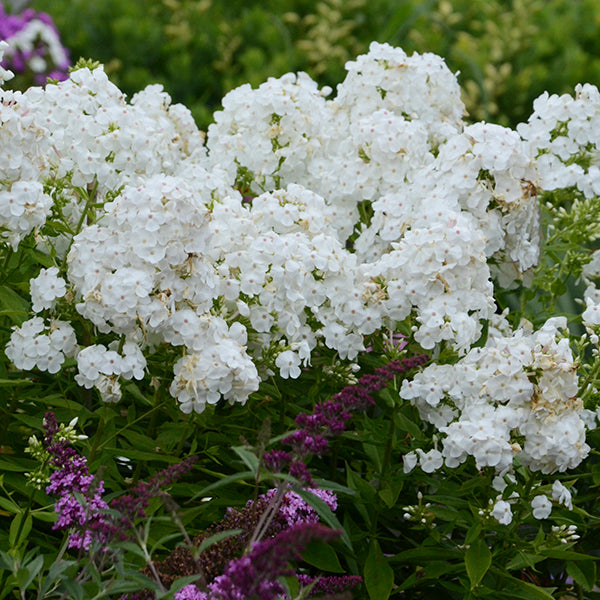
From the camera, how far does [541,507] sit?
2613mm

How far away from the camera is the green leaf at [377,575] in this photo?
2.72 m

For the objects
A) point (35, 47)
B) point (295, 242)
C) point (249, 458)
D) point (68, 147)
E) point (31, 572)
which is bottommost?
point (31, 572)

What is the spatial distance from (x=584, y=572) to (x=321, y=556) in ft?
2.32

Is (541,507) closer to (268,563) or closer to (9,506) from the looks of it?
(268,563)

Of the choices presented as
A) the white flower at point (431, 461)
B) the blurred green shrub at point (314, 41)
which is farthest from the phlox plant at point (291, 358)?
the blurred green shrub at point (314, 41)

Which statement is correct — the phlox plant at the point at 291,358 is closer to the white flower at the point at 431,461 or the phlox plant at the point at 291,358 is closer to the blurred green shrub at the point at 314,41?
the white flower at the point at 431,461

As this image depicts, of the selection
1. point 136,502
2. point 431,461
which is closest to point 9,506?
point 136,502

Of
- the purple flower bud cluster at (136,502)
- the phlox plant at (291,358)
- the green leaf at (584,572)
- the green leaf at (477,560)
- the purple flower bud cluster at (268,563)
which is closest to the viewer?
the purple flower bud cluster at (268,563)

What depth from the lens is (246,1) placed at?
10133mm

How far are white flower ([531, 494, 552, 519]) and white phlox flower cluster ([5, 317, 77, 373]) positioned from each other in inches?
44.0

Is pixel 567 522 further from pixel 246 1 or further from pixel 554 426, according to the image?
pixel 246 1

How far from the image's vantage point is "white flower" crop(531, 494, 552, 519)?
2602 millimetres

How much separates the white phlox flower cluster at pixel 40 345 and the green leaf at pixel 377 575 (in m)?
0.88

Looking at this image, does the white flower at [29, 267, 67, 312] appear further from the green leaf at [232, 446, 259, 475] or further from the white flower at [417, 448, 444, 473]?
the white flower at [417, 448, 444, 473]
